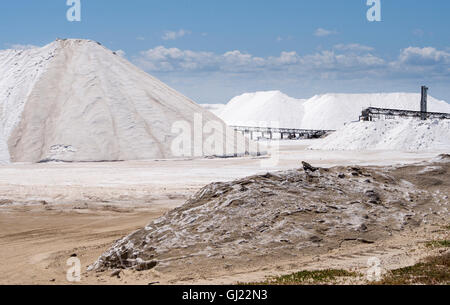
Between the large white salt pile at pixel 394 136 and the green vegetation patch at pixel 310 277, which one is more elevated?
the large white salt pile at pixel 394 136

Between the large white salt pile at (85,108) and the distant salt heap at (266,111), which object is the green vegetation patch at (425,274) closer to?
the large white salt pile at (85,108)

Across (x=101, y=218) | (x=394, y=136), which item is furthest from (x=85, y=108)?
(x=394, y=136)

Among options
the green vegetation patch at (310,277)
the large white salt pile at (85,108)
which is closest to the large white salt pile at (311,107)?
the large white salt pile at (85,108)

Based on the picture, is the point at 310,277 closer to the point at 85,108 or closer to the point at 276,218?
the point at 276,218

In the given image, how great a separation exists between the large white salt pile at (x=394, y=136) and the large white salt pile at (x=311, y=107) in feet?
230

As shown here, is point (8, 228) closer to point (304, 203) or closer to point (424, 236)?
point (304, 203)

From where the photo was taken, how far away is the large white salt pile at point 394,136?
158ft

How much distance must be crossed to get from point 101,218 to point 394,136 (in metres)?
37.4

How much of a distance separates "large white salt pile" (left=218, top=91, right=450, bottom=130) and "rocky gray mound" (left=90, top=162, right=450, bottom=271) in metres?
110

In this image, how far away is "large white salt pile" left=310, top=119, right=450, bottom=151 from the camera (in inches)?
1897

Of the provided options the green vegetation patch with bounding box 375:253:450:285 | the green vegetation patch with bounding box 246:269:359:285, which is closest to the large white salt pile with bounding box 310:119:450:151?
the green vegetation patch with bounding box 375:253:450:285

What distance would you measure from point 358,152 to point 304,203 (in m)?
35.0

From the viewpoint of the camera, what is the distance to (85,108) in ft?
127

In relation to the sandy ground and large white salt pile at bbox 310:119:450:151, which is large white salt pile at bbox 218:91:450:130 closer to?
large white salt pile at bbox 310:119:450:151
